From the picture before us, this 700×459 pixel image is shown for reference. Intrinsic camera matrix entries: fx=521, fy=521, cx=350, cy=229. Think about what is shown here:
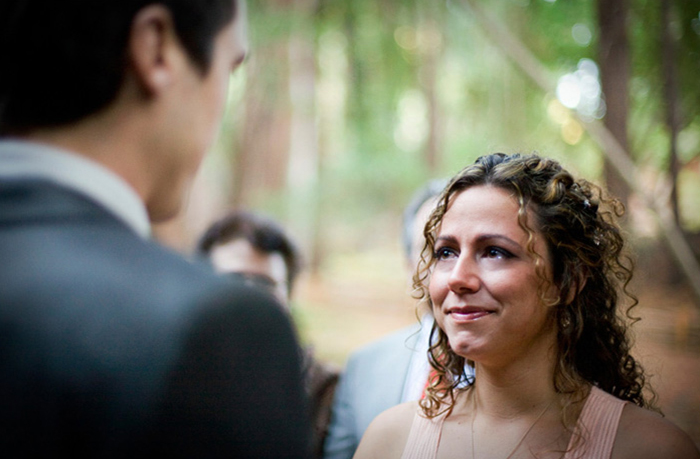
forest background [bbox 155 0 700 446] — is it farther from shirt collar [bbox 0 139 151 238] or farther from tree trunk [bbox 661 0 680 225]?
shirt collar [bbox 0 139 151 238]

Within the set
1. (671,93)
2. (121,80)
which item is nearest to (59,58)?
(121,80)

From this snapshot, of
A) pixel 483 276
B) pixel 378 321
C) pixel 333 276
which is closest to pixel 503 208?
pixel 483 276

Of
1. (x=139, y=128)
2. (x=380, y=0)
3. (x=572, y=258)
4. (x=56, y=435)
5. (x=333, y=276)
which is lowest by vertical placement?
(x=56, y=435)

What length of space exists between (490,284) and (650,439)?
1.99ft

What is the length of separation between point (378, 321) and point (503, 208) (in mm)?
8625

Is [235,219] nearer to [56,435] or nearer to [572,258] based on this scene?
[572,258]

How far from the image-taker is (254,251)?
302 centimetres

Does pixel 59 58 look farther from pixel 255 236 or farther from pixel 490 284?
pixel 255 236

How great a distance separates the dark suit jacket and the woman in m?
0.95

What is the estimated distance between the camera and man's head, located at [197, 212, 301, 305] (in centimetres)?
296

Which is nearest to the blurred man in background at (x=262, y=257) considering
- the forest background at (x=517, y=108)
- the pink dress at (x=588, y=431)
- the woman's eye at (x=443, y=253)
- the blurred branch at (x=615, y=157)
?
the forest background at (x=517, y=108)

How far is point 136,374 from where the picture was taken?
63 cm

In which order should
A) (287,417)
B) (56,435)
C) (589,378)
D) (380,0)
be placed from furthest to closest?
(380,0) → (589,378) → (287,417) → (56,435)

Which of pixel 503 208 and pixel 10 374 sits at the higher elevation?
pixel 503 208
